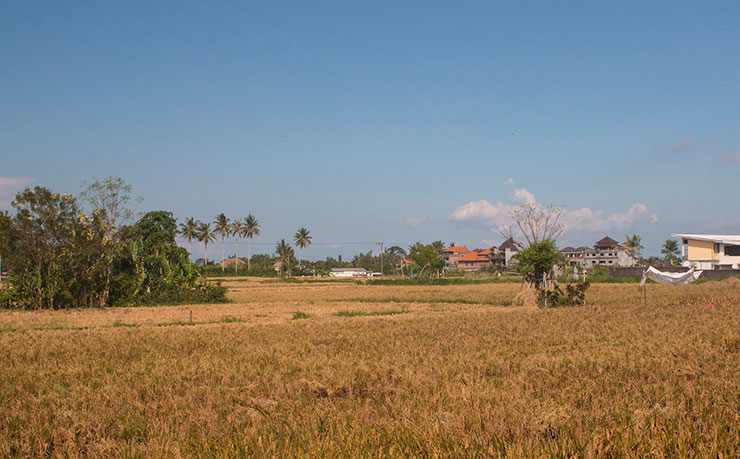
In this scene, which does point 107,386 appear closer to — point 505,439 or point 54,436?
point 54,436

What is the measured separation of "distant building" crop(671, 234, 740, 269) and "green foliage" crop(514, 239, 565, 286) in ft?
146

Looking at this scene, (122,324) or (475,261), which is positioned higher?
(475,261)

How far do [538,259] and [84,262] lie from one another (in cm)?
2519

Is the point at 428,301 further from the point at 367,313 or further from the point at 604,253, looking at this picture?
the point at 604,253

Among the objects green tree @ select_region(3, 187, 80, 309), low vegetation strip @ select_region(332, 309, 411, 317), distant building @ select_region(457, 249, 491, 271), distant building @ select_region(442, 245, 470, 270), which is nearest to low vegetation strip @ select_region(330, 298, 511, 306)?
low vegetation strip @ select_region(332, 309, 411, 317)

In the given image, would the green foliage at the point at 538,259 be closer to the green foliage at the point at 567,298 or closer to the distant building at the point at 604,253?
the green foliage at the point at 567,298

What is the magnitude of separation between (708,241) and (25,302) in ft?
242

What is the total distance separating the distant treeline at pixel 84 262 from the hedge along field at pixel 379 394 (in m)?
17.3

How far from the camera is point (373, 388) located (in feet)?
26.5

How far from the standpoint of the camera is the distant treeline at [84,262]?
99.8 feet

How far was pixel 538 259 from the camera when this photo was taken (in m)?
30.3

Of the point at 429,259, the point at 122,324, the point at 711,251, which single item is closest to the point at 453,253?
the point at 429,259

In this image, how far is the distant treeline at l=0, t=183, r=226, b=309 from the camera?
30422 mm

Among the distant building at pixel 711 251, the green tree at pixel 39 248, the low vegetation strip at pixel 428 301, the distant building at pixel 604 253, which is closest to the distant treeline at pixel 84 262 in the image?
the green tree at pixel 39 248
